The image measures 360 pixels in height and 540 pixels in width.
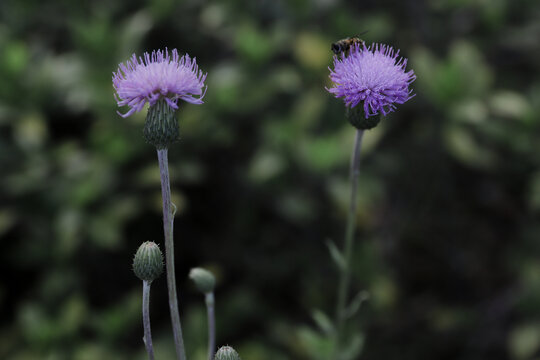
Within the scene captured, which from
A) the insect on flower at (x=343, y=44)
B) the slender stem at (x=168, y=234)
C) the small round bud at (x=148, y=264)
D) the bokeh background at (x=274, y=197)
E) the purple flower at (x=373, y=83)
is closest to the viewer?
the slender stem at (x=168, y=234)

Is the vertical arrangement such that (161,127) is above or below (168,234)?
above

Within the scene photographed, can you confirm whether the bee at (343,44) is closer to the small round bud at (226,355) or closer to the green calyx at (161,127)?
the green calyx at (161,127)

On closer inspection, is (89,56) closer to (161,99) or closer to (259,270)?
(259,270)

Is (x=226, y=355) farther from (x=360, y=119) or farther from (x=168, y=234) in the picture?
(x=360, y=119)

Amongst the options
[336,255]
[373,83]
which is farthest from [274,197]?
[373,83]

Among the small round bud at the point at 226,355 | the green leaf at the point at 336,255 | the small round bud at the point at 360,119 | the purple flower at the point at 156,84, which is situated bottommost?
the small round bud at the point at 226,355

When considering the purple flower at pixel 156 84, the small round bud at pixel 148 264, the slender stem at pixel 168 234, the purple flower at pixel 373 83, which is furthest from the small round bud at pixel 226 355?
the purple flower at pixel 373 83
